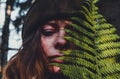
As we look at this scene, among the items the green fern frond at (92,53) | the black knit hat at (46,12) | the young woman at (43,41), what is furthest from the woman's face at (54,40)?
the green fern frond at (92,53)

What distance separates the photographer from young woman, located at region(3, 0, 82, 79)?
2.29 m

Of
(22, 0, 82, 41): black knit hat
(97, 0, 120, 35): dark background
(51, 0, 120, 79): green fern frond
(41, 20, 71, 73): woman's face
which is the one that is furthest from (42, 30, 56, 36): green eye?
(51, 0, 120, 79): green fern frond

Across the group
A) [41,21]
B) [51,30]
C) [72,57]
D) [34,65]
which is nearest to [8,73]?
[34,65]

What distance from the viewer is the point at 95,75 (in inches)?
46.9

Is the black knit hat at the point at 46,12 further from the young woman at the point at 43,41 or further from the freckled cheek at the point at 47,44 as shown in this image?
the freckled cheek at the point at 47,44

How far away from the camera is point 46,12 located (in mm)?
2699

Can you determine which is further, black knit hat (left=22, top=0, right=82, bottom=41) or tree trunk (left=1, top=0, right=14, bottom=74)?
tree trunk (left=1, top=0, right=14, bottom=74)

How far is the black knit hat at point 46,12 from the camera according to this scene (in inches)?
98.5

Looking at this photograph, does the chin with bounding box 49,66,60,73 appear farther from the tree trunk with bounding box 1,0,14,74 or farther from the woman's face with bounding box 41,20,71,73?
the tree trunk with bounding box 1,0,14,74

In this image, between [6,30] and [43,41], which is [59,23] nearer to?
[43,41]

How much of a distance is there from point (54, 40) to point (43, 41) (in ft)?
0.42

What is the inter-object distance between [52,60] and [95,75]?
3.60 feet

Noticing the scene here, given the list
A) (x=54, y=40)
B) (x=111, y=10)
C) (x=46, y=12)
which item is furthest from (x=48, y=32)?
(x=111, y=10)

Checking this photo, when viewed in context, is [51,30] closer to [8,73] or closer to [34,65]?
[34,65]
